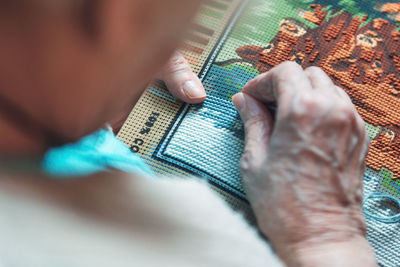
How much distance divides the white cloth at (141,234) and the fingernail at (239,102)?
1.11 ft

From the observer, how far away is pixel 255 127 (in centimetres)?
74

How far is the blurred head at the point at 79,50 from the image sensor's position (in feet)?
0.71

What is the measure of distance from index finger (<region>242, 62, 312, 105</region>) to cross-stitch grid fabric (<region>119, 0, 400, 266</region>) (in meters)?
0.09

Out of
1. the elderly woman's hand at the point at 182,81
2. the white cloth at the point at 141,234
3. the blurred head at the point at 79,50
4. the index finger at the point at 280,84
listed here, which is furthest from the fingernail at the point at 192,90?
the blurred head at the point at 79,50

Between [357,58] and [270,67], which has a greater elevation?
[357,58]

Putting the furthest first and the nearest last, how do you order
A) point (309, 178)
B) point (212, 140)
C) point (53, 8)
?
1. point (212, 140)
2. point (309, 178)
3. point (53, 8)

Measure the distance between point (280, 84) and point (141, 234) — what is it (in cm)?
42

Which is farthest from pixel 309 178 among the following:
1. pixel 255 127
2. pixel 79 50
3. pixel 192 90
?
pixel 79 50

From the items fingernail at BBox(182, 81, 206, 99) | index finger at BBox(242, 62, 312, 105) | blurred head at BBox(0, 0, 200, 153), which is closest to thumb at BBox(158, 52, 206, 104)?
fingernail at BBox(182, 81, 206, 99)

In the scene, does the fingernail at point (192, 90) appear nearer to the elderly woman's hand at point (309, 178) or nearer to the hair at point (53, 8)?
the elderly woman's hand at point (309, 178)

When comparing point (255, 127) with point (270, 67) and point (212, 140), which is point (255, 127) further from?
point (270, 67)

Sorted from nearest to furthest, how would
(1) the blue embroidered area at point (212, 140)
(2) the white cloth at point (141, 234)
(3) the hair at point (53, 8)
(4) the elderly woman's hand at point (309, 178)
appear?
(3) the hair at point (53, 8) < (2) the white cloth at point (141, 234) < (4) the elderly woman's hand at point (309, 178) < (1) the blue embroidered area at point (212, 140)

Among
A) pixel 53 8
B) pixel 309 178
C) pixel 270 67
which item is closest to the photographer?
pixel 53 8

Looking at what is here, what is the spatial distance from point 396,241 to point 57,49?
754 millimetres
